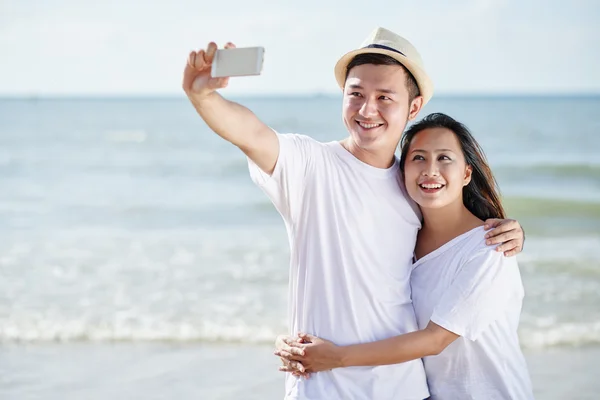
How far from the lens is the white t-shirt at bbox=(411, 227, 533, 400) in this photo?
9.29 ft

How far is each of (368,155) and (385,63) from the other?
32 cm

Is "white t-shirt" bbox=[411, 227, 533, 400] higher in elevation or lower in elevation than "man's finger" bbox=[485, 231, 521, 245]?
lower

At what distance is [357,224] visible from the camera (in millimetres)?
2801

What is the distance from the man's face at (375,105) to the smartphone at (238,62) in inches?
30.1

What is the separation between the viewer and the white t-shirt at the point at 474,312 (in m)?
2.83

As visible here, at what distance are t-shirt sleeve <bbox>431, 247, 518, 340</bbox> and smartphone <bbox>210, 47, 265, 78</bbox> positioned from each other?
3.83 ft

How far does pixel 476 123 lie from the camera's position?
30.4 m

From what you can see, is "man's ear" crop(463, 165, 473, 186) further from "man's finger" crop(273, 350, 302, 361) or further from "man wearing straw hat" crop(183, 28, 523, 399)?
"man's finger" crop(273, 350, 302, 361)

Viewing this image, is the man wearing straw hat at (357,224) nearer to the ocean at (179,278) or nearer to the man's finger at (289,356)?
the man's finger at (289,356)

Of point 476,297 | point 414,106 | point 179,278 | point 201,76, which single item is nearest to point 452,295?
point 476,297

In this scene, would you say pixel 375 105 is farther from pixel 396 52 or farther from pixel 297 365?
pixel 297 365

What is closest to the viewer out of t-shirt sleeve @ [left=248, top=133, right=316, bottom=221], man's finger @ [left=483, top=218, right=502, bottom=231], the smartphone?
the smartphone

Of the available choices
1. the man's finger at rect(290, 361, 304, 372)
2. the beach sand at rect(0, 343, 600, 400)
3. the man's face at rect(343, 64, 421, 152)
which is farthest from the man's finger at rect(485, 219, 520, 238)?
the beach sand at rect(0, 343, 600, 400)

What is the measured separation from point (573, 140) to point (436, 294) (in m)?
21.6
